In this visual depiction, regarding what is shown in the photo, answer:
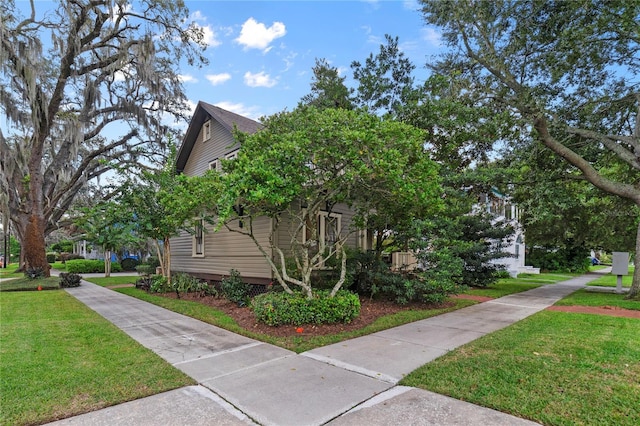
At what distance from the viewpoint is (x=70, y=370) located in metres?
4.36

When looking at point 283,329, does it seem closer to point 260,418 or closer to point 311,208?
point 311,208

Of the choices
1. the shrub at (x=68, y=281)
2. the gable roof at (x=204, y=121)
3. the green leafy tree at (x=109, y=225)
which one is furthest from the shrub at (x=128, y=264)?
the green leafy tree at (x=109, y=225)

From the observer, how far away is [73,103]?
59.2 ft

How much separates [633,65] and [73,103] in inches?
923

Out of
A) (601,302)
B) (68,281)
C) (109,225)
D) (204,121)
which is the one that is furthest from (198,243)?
(601,302)

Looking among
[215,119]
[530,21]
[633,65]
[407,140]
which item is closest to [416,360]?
[407,140]

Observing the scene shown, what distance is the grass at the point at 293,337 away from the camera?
223 inches

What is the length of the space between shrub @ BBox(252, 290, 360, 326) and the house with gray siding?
7.95 ft

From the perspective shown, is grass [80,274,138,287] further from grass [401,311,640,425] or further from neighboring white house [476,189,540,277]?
neighboring white house [476,189,540,277]

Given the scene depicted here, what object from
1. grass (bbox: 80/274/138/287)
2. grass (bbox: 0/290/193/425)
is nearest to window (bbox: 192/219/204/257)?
grass (bbox: 80/274/138/287)

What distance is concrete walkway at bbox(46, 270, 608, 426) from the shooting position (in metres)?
3.18

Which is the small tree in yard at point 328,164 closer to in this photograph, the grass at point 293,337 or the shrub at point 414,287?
the grass at point 293,337

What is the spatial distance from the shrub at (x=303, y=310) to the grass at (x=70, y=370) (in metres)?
2.14

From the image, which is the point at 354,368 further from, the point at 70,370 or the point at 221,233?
the point at 221,233
